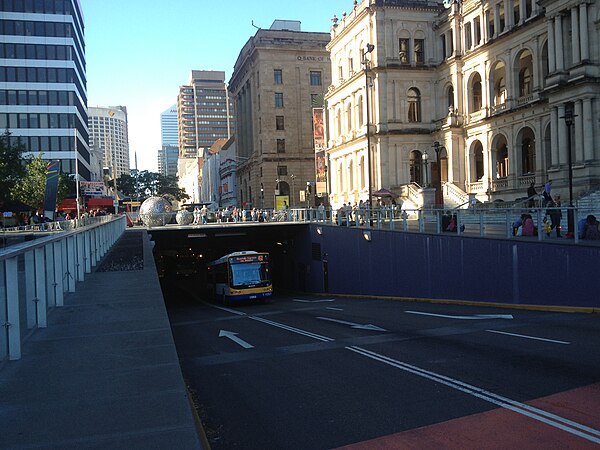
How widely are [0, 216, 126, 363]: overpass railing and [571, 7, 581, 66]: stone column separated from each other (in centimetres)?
3433

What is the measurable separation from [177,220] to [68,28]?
41546mm

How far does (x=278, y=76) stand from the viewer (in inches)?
3570

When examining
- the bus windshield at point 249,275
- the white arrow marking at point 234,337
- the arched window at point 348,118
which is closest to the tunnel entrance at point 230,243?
the bus windshield at point 249,275

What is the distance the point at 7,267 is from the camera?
7.45 meters

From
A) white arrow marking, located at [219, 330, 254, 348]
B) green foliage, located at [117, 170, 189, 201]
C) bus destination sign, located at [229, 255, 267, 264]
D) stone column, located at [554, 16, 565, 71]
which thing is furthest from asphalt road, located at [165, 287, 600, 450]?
green foliage, located at [117, 170, 189, 201]

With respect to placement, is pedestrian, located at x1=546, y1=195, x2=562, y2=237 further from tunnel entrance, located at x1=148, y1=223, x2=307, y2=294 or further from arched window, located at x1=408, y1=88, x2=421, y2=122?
arched window, located at x1=408, y1=88, x2=421, y2=122

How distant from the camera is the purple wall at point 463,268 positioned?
59.7ft

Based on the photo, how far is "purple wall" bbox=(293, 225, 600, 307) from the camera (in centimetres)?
1819

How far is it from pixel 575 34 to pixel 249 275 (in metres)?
25.8

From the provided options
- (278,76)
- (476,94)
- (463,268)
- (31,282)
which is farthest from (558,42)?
(278,76)

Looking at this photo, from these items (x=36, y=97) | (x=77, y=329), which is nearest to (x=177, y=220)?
(x=36, y=97)

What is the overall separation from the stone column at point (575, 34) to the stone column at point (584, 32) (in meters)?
0.41

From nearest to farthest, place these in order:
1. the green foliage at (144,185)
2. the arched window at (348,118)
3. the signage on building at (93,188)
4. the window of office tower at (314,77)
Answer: the arched window at (348,118), the signage on building at (93,188), the window of office tower at (314,77), the green foliage at (144,185)

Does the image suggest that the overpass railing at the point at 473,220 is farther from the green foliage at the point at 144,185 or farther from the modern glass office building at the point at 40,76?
the green foliage at the point at 144,185
